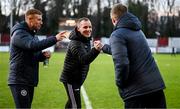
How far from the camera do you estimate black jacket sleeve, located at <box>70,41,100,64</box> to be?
27.8ft

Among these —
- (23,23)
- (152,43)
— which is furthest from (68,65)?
(152,43)

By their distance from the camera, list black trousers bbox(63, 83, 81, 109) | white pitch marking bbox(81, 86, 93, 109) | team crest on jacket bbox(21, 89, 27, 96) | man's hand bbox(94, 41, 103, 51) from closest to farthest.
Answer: team crest on jacket bbox(21, 89, 27, 96), man's hand bbox(94, 41, 103, 51), black trousers bbox(63, 83, 81, 109), white pitch marking bbox(81, 86, 93, 109)

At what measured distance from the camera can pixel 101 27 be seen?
102 metres

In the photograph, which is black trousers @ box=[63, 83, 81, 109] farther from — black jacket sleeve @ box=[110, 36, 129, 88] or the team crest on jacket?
black jacket sleeve @ box=[110, 36, 129, 88]

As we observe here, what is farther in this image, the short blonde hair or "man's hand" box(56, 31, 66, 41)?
"man's hand" box(56, 31, 66, 41)

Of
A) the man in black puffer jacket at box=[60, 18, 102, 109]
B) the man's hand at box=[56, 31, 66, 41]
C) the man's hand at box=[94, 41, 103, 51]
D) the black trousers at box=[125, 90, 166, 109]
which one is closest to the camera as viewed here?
the black trousers at box=[125, 90, 166, 109]

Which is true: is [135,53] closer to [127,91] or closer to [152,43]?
[127,91]

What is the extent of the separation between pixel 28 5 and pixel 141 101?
99.8 meters

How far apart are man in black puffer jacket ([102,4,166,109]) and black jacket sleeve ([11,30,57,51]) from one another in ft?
3.55

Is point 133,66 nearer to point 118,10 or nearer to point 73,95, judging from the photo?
point 118,10

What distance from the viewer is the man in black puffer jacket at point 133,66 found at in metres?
7.37

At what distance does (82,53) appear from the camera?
8664mm

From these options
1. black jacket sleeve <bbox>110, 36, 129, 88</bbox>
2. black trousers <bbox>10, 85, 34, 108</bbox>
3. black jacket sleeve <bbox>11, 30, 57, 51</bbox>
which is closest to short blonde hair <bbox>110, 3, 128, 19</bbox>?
black jacket sleeve <bbox>110, 36, 129, 88</bbox>

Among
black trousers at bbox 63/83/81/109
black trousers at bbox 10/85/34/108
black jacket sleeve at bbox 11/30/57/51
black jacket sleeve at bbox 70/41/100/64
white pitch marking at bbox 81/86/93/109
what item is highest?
black jacket sleeve at bbox 11/30/57/51
